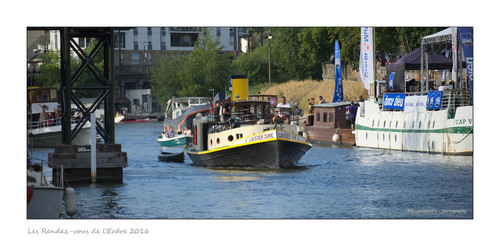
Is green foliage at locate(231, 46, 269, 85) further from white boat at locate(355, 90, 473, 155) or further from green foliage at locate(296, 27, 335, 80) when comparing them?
white boat at locate(355, 90, 473, 155)

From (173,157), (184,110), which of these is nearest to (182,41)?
(184,110)

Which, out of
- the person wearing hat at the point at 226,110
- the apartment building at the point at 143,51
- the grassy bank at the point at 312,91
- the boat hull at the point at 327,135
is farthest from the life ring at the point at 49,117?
the person wearing hat at the point at 226,110

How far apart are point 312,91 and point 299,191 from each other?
2911cm

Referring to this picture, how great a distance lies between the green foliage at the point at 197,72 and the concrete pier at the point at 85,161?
4529 cm

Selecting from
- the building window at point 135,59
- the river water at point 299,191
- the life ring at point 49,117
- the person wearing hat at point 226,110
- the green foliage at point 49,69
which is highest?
the building window at point 135,59

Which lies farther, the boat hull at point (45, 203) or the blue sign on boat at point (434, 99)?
the blue sign on boat at point (434, 99)

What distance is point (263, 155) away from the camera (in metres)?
34.5

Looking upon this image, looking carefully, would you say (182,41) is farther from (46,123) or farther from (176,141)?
(46,123)

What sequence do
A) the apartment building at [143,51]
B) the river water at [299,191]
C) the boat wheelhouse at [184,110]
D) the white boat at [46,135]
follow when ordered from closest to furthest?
the river water at [299,191] → the white boat at [46,135] → the apartment building at [143,51] → the boat wheelhouse at [184,110]

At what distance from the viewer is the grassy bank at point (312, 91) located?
2168 inches

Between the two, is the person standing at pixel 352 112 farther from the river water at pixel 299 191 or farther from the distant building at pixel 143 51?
the river water at pixel 299 191

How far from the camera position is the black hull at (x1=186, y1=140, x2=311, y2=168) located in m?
34.4
